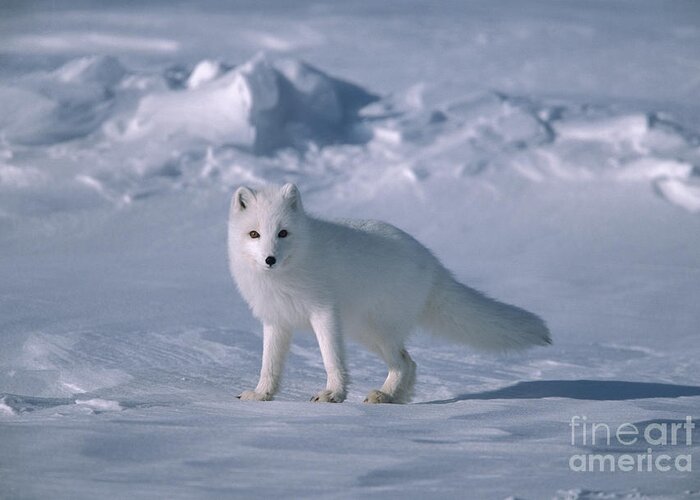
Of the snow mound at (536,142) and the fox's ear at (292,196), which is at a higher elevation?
the snow mound at (536,142)

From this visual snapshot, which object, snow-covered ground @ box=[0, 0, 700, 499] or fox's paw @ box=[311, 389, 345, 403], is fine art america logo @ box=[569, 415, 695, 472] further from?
fox's paw @ box=[311, 389, 345, 403]

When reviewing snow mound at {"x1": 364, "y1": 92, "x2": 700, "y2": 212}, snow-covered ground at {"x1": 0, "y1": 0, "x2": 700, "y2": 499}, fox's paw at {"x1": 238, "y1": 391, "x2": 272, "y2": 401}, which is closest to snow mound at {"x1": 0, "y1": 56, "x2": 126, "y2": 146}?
snow-covered ground at {"x1": 0, "y1": 0, "x2": 700, "y2": 499}

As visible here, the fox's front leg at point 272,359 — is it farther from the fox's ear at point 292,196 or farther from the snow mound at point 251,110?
the snow mound at point 251,110

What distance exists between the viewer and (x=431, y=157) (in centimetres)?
657

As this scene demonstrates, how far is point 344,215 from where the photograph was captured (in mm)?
5887

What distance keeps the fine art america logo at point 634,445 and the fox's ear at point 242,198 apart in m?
1.26

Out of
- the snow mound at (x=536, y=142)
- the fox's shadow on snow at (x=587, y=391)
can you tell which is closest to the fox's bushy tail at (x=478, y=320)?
the fox's shadow on snow at (x=587, y=391)

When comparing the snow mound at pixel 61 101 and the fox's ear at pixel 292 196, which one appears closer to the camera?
the fox's ear at pixel 292 196

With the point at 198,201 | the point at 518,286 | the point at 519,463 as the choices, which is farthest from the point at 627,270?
the point at 519,463

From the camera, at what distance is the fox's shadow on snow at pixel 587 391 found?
2.90 m

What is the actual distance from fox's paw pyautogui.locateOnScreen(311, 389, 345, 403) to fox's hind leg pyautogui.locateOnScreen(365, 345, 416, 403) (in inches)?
6.3

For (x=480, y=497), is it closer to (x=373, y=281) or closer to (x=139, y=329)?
(x=373, y=281)

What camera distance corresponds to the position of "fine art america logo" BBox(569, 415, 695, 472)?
6.31 ft

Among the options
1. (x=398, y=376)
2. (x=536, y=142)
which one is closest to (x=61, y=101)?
(x=536, y=142)
